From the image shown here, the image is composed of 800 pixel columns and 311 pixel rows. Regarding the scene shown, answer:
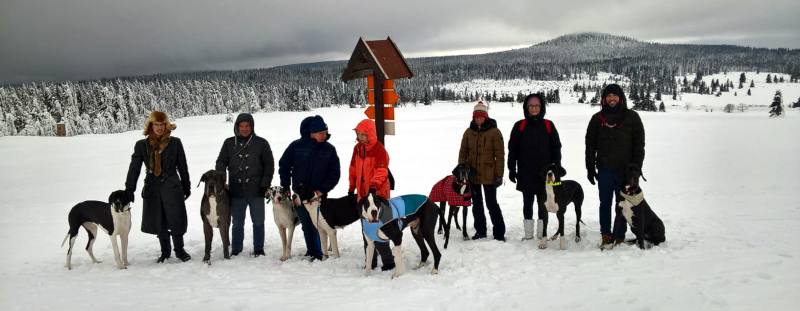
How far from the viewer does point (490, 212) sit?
620 cm

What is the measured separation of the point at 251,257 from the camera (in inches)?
232

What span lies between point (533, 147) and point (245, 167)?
4157 millimetres

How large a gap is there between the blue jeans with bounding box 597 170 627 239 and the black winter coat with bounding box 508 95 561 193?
618 millimetres

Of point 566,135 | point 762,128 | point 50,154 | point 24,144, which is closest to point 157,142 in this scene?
point 50,154

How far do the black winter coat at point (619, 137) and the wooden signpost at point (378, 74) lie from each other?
292 cm

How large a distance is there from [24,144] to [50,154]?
2.60 m

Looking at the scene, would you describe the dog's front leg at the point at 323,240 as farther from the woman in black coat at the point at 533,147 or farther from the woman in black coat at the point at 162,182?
the woman in black coat at the point at 533,147

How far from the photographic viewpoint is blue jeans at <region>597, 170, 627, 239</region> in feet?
17.8

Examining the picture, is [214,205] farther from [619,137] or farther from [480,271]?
[619,137]

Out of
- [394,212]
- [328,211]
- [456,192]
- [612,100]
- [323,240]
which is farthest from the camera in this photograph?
[456,192]

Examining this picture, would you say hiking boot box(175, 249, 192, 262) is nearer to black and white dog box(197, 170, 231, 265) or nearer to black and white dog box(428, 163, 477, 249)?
black and white dog box(197, 170, 231, 265)

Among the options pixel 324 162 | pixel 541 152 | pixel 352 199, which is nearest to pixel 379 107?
pixel 324 162

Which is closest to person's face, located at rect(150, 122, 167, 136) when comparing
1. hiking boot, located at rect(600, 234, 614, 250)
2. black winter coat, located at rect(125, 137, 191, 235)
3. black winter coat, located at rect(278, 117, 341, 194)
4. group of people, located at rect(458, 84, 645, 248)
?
black winter coat, located at rect(125, 137, 191, 235)

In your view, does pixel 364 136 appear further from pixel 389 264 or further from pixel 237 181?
pixel 237 181
